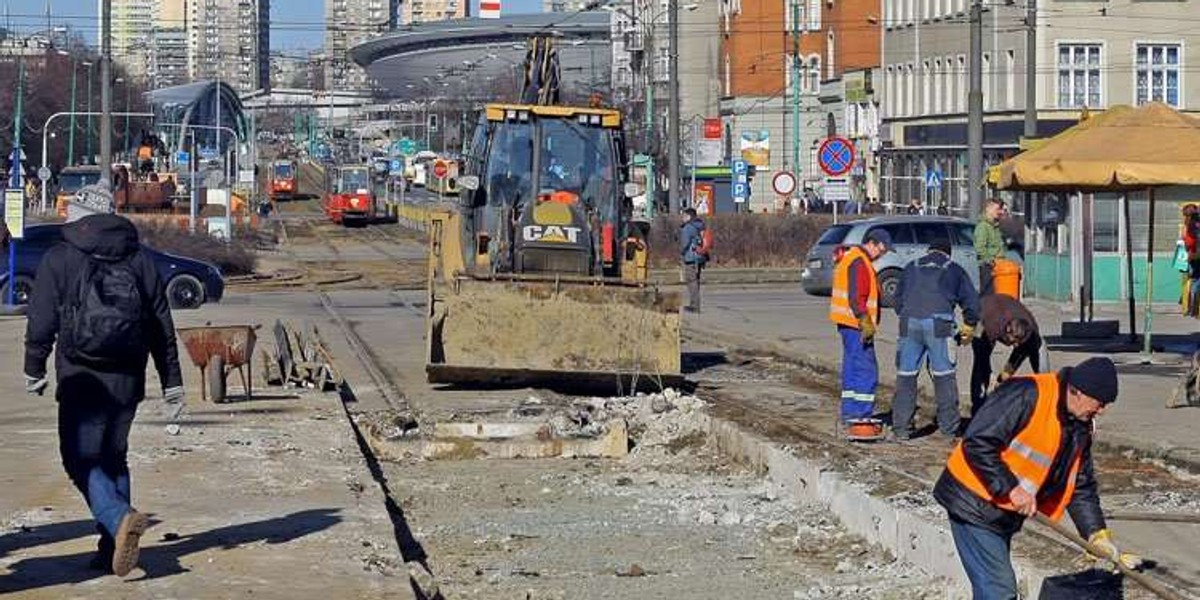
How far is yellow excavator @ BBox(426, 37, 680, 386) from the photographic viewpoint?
20562mm

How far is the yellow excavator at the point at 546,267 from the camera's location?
67.5 feet

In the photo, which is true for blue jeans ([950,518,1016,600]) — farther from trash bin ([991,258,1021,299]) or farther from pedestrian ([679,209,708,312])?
pedestrian ([679,209,708,312])

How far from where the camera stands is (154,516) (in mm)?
12523

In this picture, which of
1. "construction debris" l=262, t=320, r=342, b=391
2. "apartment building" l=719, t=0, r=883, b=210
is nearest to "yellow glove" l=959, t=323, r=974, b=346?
"construction debris" l=262, t=320, r=342, b=391

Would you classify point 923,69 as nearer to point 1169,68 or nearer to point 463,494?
point 1169,68

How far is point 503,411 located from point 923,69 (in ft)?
172

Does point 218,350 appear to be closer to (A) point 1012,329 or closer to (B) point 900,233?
(A) point 1012,329

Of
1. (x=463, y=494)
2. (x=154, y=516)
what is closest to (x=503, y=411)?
(x=463, y=494)

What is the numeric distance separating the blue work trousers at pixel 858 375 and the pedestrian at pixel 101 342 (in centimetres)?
713

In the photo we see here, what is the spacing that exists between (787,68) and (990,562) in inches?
3292

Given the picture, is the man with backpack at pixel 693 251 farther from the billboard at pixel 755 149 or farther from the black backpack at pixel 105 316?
the billboard at pixel 755 149

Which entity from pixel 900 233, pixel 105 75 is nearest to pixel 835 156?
pixel 900 233

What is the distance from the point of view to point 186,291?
3747 centimetres

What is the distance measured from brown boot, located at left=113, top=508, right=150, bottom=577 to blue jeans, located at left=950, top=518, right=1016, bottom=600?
3.95 metres
